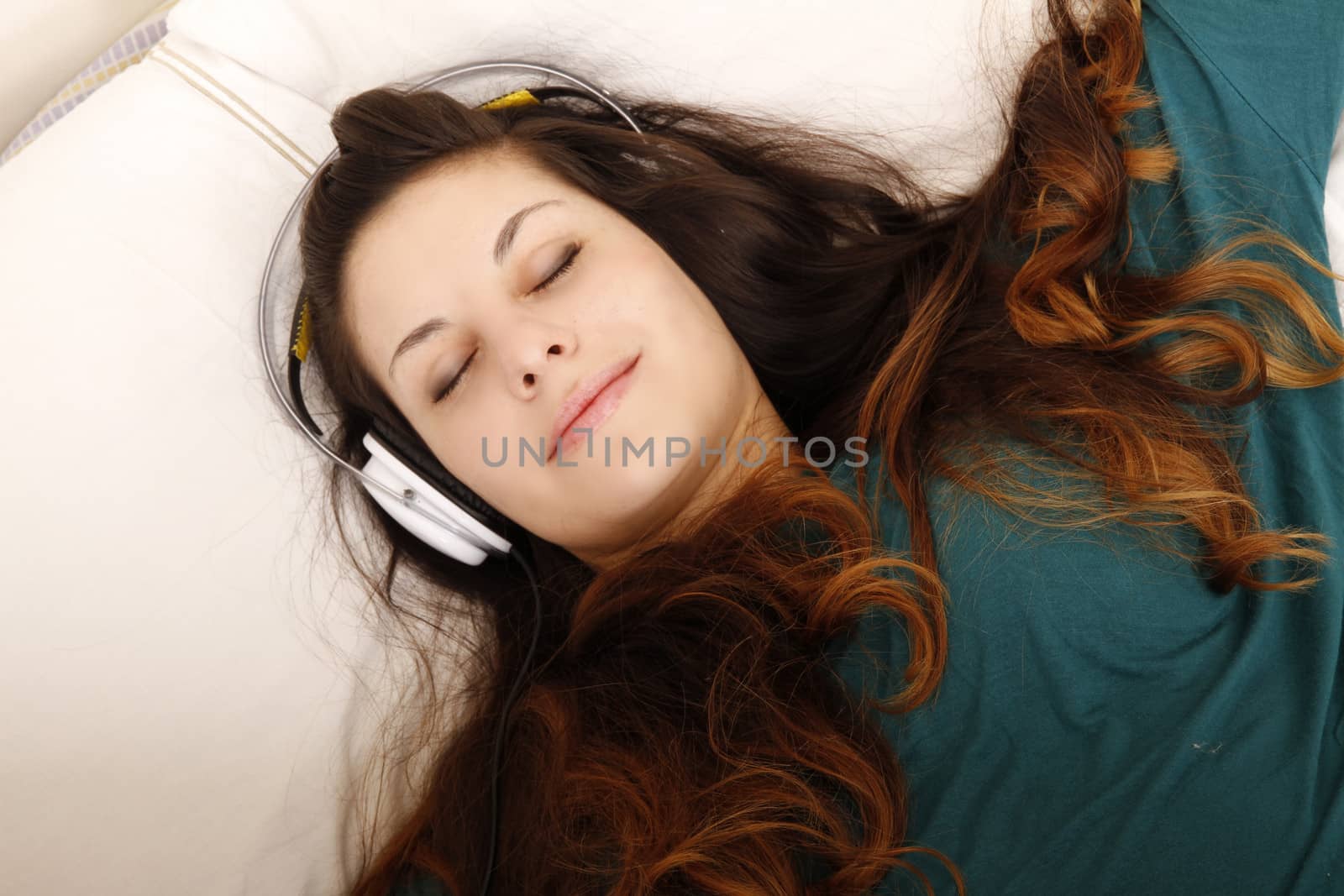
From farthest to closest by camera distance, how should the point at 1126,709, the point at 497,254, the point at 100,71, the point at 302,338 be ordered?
1. the point at 100,71
2. the point at 302,338
3. the point at 497,254
4. the point at 1126,709

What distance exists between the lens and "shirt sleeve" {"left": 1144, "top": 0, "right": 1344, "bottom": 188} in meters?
0.99

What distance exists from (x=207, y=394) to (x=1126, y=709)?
1075mm

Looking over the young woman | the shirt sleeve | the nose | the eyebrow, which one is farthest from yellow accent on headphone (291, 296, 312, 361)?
the shirt sleeve

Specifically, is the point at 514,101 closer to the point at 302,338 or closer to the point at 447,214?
the point at 447,214

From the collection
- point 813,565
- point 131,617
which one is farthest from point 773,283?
point 131,617

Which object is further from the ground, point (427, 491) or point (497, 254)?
point (497, 254)

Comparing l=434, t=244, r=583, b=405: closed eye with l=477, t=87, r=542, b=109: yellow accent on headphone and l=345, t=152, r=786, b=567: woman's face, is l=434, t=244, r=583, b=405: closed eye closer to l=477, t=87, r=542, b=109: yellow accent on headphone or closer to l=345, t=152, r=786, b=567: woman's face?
l=345, t=152, r=786, b=567: woman's face

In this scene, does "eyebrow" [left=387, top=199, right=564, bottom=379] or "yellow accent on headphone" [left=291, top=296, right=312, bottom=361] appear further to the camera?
"yellow accent on headphone" [left=291, top=296, right=312, bottom=361]

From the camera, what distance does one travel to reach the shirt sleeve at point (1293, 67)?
3.26 feet

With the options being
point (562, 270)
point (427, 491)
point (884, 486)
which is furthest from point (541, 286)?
point (884, 486)

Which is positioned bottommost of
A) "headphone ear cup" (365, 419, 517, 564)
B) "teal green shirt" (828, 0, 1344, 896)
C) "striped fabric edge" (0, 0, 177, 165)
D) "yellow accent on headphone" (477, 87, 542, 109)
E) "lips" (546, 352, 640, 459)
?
"teal green shirt" (828, 0, 1344, 896)

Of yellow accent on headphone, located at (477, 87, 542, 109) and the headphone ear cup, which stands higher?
yellow accent on headphone, located at (477, 87, 542, 109)

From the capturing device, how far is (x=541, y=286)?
99 centimetres

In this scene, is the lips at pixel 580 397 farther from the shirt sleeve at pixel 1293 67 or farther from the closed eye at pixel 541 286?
the shirt sleeve at pixel 1293 67
